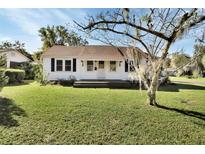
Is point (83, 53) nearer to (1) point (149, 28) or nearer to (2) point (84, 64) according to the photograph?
(2) point (84, 64)

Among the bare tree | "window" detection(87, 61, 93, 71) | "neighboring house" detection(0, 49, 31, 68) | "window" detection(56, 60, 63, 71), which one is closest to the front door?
"window" detection(87, 61, 93, 71)

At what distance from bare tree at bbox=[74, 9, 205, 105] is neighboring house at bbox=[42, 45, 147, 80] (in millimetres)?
6690

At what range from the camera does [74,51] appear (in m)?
14.4

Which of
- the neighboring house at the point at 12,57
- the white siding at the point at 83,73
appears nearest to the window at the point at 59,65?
the white siding at the point at 83,73

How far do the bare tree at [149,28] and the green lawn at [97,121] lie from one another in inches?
42.6

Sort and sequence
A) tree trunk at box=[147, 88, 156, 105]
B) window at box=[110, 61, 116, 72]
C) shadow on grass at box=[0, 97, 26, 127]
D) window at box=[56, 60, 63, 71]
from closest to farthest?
shadow on grass at box=[0, 97, 26, 127]
tree trunk at box=[147, 88, 156, 105]
window at box=[56, 60, 63, 71]
window at box=[110, 61, 116, 72]

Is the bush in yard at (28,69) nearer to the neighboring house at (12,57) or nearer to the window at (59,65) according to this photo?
the neighboring house at (12,57)

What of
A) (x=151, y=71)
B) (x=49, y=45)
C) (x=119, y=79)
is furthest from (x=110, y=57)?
(x=151, y=71)

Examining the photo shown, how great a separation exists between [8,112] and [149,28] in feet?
13.6

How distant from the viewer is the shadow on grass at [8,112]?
5.38 metres

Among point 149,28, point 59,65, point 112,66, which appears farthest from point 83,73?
point 149,28

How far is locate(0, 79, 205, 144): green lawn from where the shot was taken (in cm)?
490

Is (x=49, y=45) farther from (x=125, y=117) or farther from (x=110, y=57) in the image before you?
(x=125, y=117)

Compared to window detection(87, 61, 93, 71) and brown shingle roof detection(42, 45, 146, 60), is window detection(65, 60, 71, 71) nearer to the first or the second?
brown shingle roof detection(42, 45, 146, 60)
